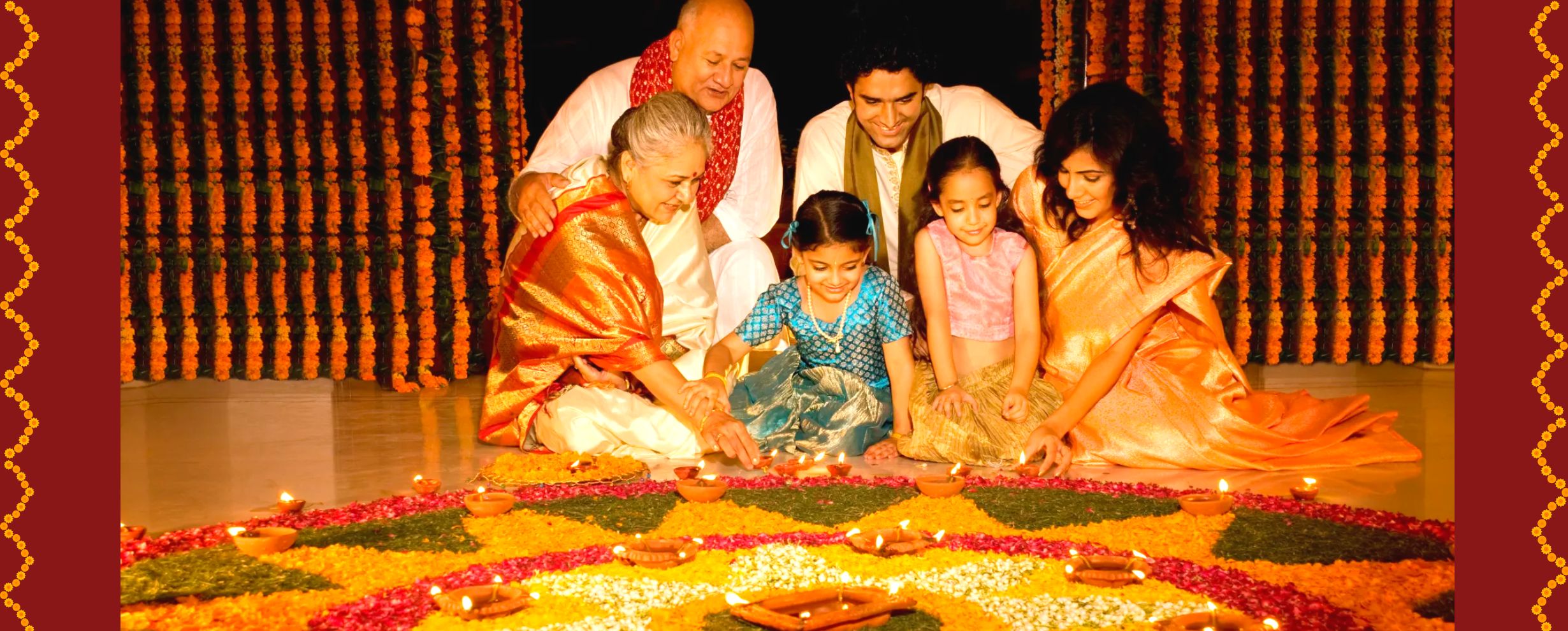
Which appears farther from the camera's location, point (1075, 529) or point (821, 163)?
point (821, 163)

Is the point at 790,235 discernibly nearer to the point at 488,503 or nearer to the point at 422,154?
the point at 488,503

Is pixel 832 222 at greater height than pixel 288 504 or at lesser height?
greater

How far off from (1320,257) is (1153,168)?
3.15m

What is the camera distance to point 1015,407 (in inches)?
164

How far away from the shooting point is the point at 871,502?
11.5 feet

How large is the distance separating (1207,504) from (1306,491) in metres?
0.41

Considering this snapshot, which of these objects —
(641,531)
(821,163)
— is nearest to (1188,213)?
(821,163)

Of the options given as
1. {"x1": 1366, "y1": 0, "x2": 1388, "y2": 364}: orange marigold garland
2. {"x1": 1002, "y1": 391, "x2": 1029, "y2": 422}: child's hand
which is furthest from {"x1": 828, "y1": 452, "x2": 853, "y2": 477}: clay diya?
{"x1": 1366, "y1": 0, "x2": 1388, "y2": 364}: orange marigold garland

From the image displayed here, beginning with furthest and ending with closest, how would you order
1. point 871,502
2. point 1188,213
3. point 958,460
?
point 1188,213, point 958,460, point 871,502

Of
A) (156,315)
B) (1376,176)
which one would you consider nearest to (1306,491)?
(1376,176)

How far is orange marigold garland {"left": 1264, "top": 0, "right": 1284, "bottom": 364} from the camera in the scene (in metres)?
6.78

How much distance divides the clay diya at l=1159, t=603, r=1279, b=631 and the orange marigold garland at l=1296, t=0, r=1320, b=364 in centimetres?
498

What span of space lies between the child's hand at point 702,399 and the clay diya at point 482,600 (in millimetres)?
1606

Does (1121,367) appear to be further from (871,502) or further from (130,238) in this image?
(130,238)
